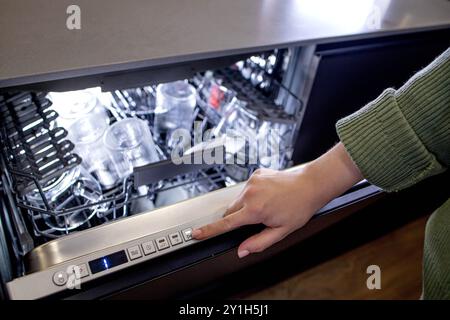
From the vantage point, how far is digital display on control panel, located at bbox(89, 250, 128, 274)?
1.63ft

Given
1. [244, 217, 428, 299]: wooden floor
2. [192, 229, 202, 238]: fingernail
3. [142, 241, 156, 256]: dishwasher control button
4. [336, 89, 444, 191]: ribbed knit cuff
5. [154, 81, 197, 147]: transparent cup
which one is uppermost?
[154, 81, 197, 147]: transparent cup

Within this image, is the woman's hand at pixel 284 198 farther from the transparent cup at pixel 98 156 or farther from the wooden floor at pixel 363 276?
the wooden floor at pixel 363 276

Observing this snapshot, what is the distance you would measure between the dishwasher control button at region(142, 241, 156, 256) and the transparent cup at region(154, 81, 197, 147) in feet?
1.17

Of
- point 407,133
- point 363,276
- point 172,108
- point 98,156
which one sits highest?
point 172,108

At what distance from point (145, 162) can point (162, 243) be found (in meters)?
0.29

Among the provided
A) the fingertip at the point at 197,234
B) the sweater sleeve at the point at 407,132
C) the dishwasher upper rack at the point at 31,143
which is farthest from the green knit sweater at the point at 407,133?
the dishwasher upper rack at the point at 31,143

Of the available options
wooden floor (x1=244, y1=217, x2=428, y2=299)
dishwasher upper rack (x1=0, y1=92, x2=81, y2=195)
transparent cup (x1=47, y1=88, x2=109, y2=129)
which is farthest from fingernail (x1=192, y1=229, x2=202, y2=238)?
wooden floor (x1=244, y1=217, x2=428, y2=299)

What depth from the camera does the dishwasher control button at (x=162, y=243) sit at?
1.74 ft

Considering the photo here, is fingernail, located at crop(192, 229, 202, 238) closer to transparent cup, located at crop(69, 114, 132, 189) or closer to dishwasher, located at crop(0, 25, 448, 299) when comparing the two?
dishwasher, located at crop(0, 25, 448, 299)

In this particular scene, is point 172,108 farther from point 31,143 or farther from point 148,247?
point 148,247

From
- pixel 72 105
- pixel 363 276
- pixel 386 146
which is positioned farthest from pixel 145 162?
pixel 363 276

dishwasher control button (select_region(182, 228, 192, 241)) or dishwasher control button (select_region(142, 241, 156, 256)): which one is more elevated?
dishwasher control button (select_region(182, 228, 192, 241))

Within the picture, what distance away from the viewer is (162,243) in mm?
535

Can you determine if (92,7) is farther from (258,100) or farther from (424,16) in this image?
(424,16)
